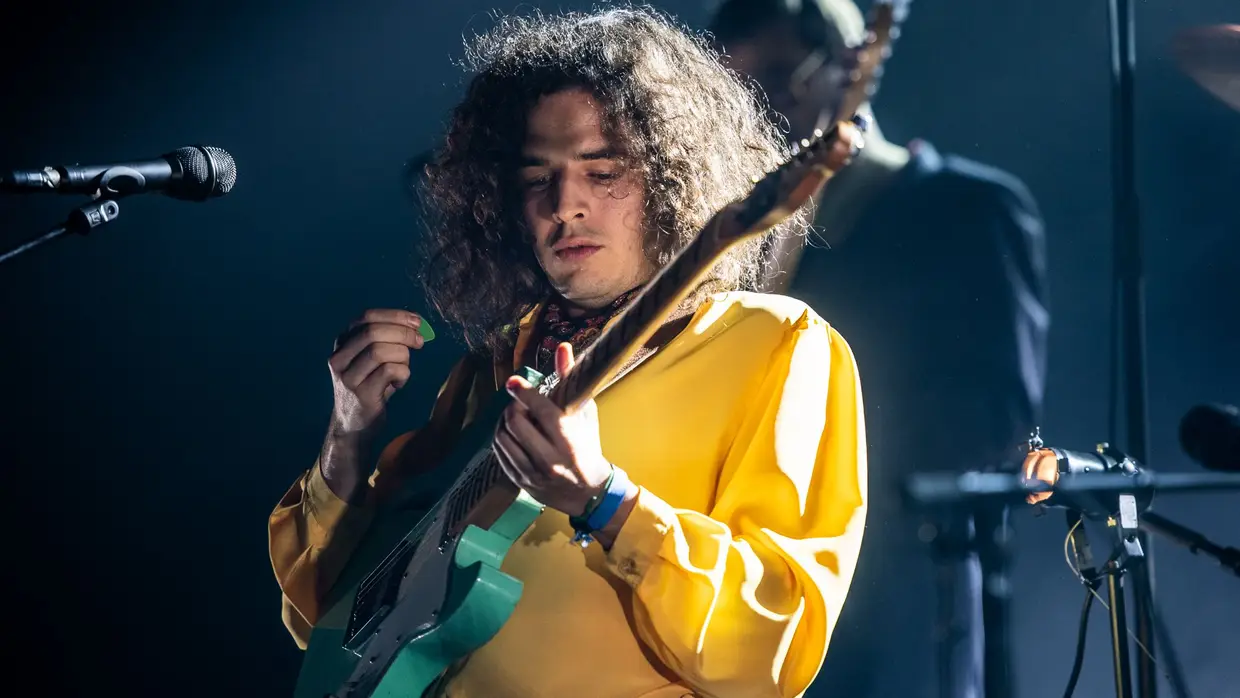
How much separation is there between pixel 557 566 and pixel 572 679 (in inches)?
6.2

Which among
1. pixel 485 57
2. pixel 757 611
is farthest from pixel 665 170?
pixel 757 611

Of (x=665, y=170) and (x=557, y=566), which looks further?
(x=665, y=170)

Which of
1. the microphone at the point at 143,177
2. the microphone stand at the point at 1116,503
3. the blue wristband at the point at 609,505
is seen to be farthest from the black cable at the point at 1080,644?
the microphone at the point at 143,177

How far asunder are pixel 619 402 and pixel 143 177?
2.72 feet

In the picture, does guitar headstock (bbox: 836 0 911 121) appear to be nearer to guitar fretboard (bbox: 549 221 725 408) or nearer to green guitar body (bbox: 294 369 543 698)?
guitar fretboard (bbox: 549 221 725 408)

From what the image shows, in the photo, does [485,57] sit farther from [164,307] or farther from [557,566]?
[557,566]

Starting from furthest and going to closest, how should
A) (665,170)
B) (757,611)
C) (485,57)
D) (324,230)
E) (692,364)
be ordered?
(324,230)
(485,57)
(665,170)
(692,364)
(757,611)

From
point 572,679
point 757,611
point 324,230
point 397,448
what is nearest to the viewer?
point 757,611

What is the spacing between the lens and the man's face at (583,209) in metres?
1.83

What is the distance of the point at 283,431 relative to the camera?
246 cm

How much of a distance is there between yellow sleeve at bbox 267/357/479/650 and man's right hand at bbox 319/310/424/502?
4 centimetres

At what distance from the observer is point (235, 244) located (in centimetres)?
253

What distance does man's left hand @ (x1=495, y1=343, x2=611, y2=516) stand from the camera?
49.7 inches

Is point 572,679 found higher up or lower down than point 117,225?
lower down
